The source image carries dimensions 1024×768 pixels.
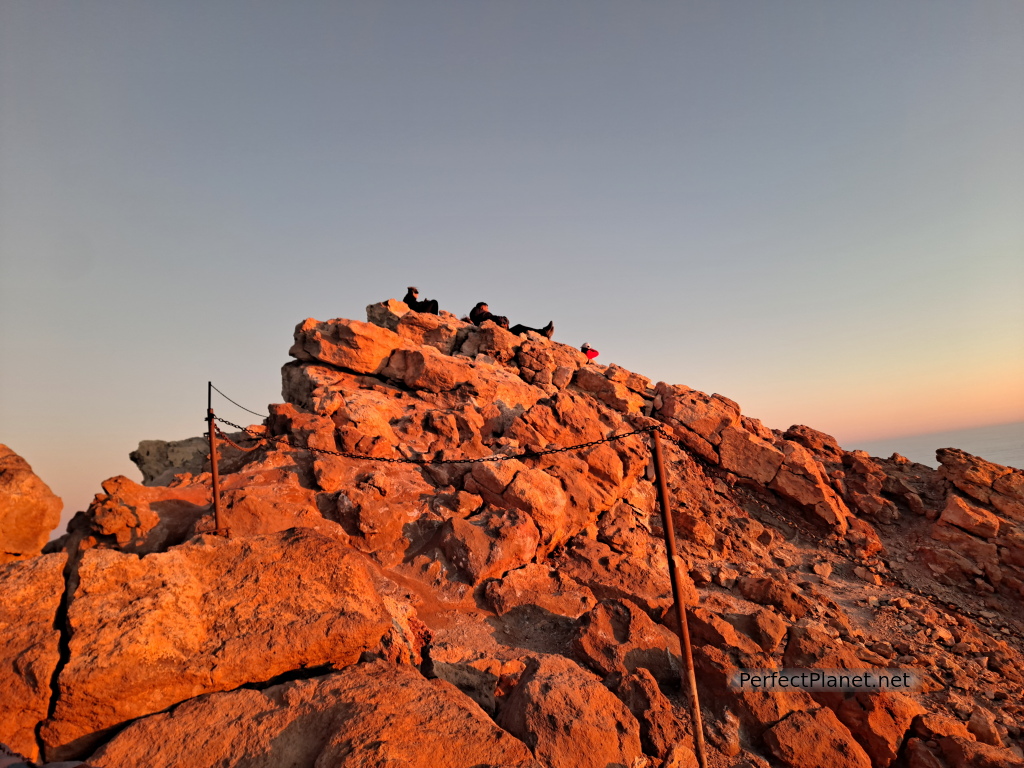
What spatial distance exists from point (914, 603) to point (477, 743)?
1512cm

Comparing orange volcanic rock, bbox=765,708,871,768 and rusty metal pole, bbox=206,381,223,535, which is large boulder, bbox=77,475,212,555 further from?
orange volcanic rock, bbox=765,708,871,768

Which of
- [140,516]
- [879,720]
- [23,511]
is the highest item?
[23,511]

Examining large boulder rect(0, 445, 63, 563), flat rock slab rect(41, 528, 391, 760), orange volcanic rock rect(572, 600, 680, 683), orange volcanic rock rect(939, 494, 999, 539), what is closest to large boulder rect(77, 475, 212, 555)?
large boulder rect(0, 445, 63, 563)

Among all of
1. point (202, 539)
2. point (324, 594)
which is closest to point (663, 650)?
point (324, 594)

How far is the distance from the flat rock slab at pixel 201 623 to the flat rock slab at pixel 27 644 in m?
0.28

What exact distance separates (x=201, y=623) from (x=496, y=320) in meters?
21.3

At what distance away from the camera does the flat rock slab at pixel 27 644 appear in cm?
637

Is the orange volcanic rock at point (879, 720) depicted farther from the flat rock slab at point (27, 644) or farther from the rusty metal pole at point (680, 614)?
the flat rock slab at point (27, 644)

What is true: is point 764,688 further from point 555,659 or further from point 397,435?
point 397,435

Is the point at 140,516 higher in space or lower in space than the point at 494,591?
higher

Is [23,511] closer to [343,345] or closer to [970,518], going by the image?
[343,345]

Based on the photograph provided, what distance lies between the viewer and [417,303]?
2639cm

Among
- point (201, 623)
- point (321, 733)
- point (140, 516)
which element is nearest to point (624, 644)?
point (321, 733)

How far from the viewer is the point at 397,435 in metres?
16.6
